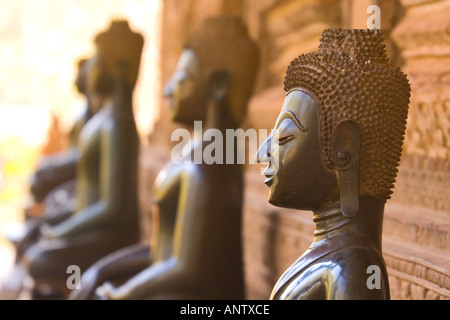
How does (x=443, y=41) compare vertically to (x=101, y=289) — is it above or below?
above

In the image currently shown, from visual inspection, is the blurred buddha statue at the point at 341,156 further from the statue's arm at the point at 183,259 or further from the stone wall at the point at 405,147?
the statue's arm at the point at 183,259

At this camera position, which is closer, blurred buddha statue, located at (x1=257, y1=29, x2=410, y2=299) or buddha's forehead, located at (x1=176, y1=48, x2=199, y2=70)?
blurred buddha statue, located at (x1=257, y1=29, x2=410, y2=299)

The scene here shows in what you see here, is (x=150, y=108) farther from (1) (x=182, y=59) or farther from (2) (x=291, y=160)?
(2) (x=291, y=160)

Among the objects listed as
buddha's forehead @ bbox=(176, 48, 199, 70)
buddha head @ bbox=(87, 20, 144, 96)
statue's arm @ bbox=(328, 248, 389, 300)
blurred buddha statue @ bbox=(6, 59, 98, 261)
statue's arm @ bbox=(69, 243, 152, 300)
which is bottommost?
statue's arm @ bbox=(69, 243, 152, 300)

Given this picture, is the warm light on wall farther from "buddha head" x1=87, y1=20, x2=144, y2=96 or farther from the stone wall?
the stone wall

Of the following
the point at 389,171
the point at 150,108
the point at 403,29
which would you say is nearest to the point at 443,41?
the point at 403,29

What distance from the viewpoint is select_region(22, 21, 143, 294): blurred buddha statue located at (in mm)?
3725

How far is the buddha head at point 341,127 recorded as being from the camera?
1666 mm

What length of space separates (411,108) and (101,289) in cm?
132

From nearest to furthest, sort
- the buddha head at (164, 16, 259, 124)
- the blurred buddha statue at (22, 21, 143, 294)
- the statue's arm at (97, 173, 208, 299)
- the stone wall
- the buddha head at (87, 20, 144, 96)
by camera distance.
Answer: the stone wall
the statue's arm at (97, 173, 208, 299)
the buddha head at (164, 16, 259, 124)
the blurred buddha statue at (22, 21, 143, 294)
the buddha head at (87, 20, 144, 96)

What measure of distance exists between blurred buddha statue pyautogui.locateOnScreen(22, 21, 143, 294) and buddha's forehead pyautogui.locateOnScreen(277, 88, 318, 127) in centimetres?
209

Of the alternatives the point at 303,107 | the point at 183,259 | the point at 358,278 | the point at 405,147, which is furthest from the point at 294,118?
the point at 183,259

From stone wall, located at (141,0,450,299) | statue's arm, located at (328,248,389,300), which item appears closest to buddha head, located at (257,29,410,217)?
statue's arm, located at (328,248,389,300)

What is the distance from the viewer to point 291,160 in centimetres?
173
